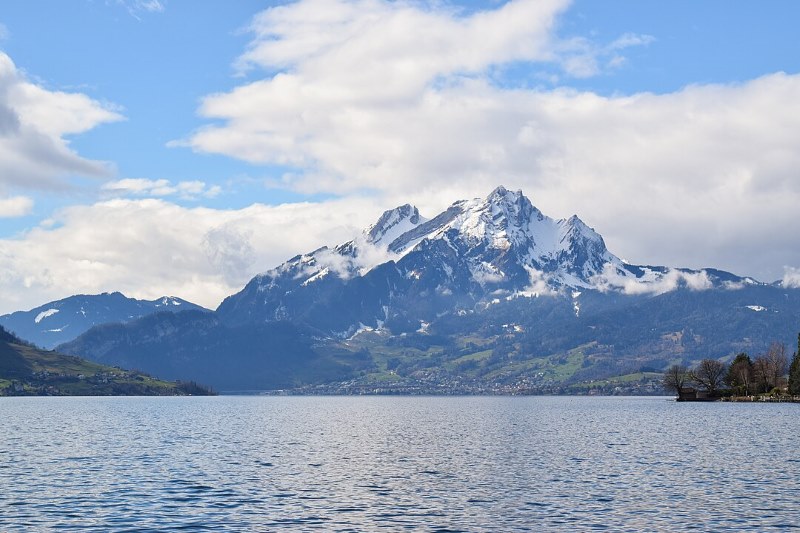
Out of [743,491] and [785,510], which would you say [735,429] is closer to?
[743,491]

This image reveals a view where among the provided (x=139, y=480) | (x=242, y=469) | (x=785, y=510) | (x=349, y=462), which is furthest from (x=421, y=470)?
(x=785, y=510)

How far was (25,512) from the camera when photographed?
69625mm

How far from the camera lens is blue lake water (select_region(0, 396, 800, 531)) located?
66188mm

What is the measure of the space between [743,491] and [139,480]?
2266 inches

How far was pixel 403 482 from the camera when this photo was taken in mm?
88062

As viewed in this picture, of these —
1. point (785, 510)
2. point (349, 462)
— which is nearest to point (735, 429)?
point (349, 462)

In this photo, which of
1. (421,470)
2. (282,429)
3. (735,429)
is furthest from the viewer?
(282,429)

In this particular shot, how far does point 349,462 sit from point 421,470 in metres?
12.8

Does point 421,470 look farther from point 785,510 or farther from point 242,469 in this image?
point 785,510

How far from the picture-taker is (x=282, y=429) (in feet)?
604

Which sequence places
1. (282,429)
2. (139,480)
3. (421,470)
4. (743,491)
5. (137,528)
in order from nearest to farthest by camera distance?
(137,528) < (743,491) < (139,480) < (421,470) < (282,429)

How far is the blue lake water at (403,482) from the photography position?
66.2 metres

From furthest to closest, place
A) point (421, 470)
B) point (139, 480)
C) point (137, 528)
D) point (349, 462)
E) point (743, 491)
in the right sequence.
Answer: point (349, 462)
point (421, 470)
point (139, 480)
point (743, 491)
point (137, 528)

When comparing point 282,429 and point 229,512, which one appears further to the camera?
point 282,429
